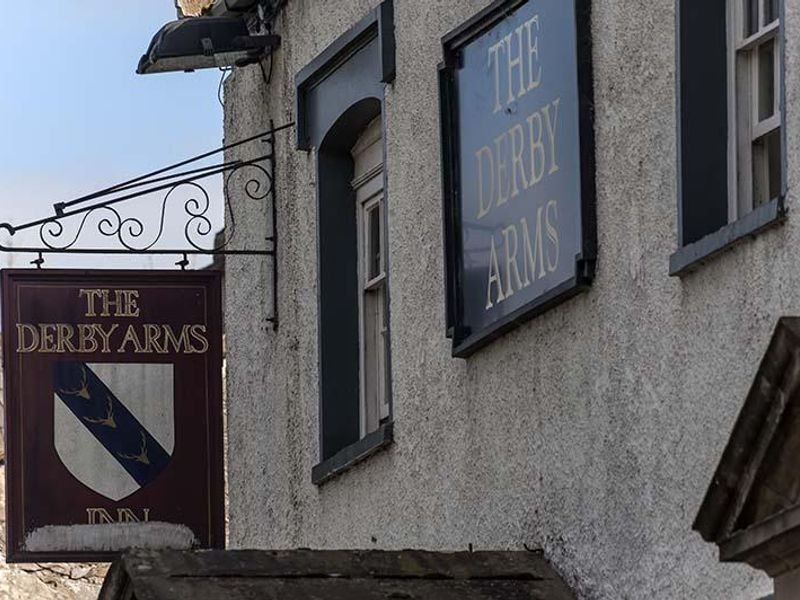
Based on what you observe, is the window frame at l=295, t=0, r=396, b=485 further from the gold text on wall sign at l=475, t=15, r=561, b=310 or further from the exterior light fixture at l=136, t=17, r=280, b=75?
the gold text on wall sign at l=475, t=15, r=561, b=310

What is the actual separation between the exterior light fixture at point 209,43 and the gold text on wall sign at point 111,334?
1.62m

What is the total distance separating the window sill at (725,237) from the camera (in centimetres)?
809

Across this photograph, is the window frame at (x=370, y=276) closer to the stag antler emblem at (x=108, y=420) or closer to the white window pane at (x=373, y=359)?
the white window pane at (x=373, y=359)

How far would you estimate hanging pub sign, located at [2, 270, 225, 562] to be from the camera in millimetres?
12625

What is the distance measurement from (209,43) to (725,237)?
5806 millimetres

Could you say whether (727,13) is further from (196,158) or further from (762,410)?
(196,158)

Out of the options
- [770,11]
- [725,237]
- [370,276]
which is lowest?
[725,237]

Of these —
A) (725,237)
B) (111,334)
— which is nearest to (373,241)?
(111,334)

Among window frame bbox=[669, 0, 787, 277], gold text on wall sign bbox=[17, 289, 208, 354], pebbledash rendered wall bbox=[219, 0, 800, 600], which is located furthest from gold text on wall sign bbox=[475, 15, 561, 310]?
gold text on wall sign bbox=[17, 289, 208, 354]

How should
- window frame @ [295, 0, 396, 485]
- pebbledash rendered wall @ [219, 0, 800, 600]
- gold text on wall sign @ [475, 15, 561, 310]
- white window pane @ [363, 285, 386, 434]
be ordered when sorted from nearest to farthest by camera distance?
1. pebbledash rendered wall @ [219, 0, 800, 600]
2. gold text on wall sign @ [475, 15, 561, 310]
3. window frame @ [295, 0, 396, 485]
4. white window pane @ [363, 285, 386, 434]

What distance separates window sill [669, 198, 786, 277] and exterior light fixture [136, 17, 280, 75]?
5.26 meters

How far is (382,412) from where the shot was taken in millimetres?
12312

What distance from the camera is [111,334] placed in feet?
41.8

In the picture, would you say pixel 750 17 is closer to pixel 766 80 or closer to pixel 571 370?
pixel 766 80
